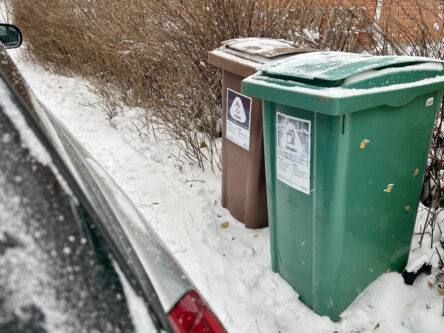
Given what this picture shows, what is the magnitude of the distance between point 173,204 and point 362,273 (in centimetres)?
214

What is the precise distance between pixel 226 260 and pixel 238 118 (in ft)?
→ 3.71

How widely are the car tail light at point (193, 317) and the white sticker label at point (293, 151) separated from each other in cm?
128

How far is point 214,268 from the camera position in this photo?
126 inches

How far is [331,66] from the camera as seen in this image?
2.22 meters

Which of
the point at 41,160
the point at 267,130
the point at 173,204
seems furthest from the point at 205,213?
the point at 41,160

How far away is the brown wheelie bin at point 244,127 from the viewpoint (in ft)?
9.99

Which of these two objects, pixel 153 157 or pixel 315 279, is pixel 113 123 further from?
pixel 315 279

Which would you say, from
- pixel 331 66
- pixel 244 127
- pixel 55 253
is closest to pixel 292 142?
pixel 331 66

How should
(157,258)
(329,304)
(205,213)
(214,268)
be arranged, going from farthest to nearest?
(205,213), (214,268), (329,304), (157,258)

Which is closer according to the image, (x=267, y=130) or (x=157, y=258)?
(x=157, y=258)

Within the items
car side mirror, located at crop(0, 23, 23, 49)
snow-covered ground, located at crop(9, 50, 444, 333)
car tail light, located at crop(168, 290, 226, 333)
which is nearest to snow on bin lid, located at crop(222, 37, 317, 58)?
snow-covered ground, located at crop(9, 50, 444, 333)

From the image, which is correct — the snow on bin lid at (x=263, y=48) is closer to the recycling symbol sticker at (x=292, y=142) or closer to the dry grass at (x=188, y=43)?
the recycling symbol sticker at (x=292, y=142)

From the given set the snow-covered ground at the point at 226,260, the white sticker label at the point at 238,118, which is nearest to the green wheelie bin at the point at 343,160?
the snow-covered ground at the point at 226,260

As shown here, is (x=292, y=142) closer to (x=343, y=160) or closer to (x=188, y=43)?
(x=343, y=160)
